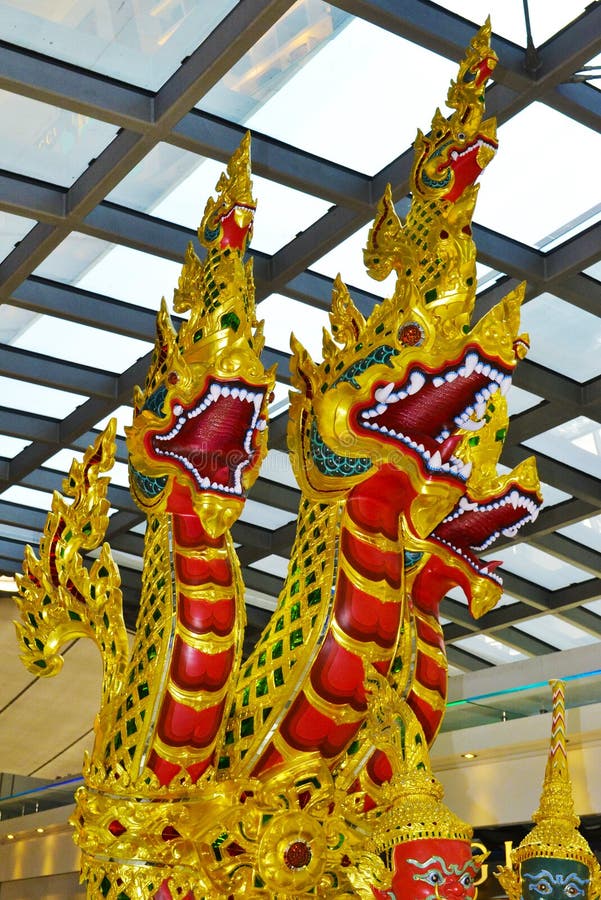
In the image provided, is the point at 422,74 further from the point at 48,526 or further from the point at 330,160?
the point at 48,526

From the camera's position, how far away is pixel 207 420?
10.2 feet

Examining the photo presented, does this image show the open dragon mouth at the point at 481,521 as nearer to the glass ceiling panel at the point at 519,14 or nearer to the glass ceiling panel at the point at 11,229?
the glass ceiling panel at the point at 519,14

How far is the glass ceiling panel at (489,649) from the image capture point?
1342 centimetres

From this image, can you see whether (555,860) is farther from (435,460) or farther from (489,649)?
(489,649)

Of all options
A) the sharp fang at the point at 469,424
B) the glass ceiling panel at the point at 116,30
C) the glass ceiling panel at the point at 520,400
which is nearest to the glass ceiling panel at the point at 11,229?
the glass ceiling panel at the point at 116,30

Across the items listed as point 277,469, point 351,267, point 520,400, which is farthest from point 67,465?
point 520,400

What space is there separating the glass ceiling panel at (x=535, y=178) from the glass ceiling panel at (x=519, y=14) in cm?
45

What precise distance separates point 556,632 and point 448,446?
10.3 meters

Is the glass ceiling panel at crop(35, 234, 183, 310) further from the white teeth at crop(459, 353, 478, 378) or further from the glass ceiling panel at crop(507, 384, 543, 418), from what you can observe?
the white teeth at crop(459, 353, 478, 378)

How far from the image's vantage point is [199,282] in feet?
11.2

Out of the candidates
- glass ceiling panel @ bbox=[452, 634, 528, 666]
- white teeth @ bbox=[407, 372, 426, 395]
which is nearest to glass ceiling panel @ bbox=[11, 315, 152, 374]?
white teeth @ bbox=[407, 372, 426, 395]

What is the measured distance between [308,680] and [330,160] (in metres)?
4.69

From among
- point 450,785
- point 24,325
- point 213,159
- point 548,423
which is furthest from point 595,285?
point 24,325

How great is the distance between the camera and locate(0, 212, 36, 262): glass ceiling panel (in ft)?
24.8
